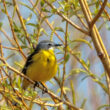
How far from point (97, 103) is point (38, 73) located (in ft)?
3.82

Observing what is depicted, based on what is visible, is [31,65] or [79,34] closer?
[31,65]

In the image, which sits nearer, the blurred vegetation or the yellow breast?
the blurred vegetation

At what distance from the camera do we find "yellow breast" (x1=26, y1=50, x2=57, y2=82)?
343 cm

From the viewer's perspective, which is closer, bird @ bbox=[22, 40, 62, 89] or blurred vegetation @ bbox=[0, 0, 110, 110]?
blurred vegetation @ bbox=[0, 0, 110, 110]

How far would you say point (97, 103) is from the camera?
4.09m

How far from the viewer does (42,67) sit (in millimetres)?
3479

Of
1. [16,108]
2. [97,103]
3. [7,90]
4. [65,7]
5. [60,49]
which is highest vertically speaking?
[65,7]

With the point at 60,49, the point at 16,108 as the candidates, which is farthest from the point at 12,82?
the point at 60,49

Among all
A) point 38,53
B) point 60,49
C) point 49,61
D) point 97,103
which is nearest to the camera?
point 60,49

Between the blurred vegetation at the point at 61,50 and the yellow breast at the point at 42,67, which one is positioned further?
the yellow breast at the point at 42,67

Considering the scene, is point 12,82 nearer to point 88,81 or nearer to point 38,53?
point 38,53

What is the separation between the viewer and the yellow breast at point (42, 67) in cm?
343

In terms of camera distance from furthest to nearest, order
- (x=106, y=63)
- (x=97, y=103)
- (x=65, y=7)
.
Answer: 1. (x=97, y=103)
2. (x=65, y=7)
3. (x=106, y=63)

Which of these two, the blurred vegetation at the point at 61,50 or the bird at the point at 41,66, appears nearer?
the blurred vegetation at the point at 61,50
